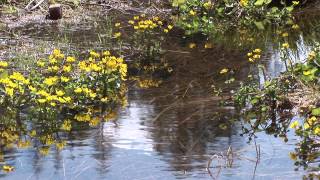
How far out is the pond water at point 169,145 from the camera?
4711 mm

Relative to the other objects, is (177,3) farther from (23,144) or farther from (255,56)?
(23,144)

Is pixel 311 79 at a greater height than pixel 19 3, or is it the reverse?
pixel 19 3

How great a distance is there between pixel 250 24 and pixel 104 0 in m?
2.97

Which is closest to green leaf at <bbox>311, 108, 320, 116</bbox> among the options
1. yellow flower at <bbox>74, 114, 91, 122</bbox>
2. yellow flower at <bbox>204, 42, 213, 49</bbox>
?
yellow flower at <bbox>74, 114, 91, 122</bbox>

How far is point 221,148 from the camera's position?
516 centimetres

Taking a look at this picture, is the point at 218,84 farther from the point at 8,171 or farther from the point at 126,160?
the point at 8,171

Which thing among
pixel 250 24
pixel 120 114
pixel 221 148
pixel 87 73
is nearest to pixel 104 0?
pixel 250 24

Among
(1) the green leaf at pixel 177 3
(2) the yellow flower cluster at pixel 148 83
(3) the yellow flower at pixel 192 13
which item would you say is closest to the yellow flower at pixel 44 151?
(2) the yellow flower cluster at pixel 148 83

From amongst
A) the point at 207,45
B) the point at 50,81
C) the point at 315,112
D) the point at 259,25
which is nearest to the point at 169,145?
the point at 315,112

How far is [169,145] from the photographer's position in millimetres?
5262

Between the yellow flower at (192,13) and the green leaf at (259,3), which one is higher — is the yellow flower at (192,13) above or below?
below

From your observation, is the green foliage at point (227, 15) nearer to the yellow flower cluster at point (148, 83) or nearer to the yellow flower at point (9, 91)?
the yellow flower cluster at point (148, 83)

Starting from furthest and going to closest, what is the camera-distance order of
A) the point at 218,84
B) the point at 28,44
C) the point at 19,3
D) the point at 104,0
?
the point at 104,0
the point at 19,3
the point at 28,44
the point at 218,84

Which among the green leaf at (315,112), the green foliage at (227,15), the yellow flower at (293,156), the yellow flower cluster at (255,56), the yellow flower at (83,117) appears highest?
the green foliage at (227,15)
